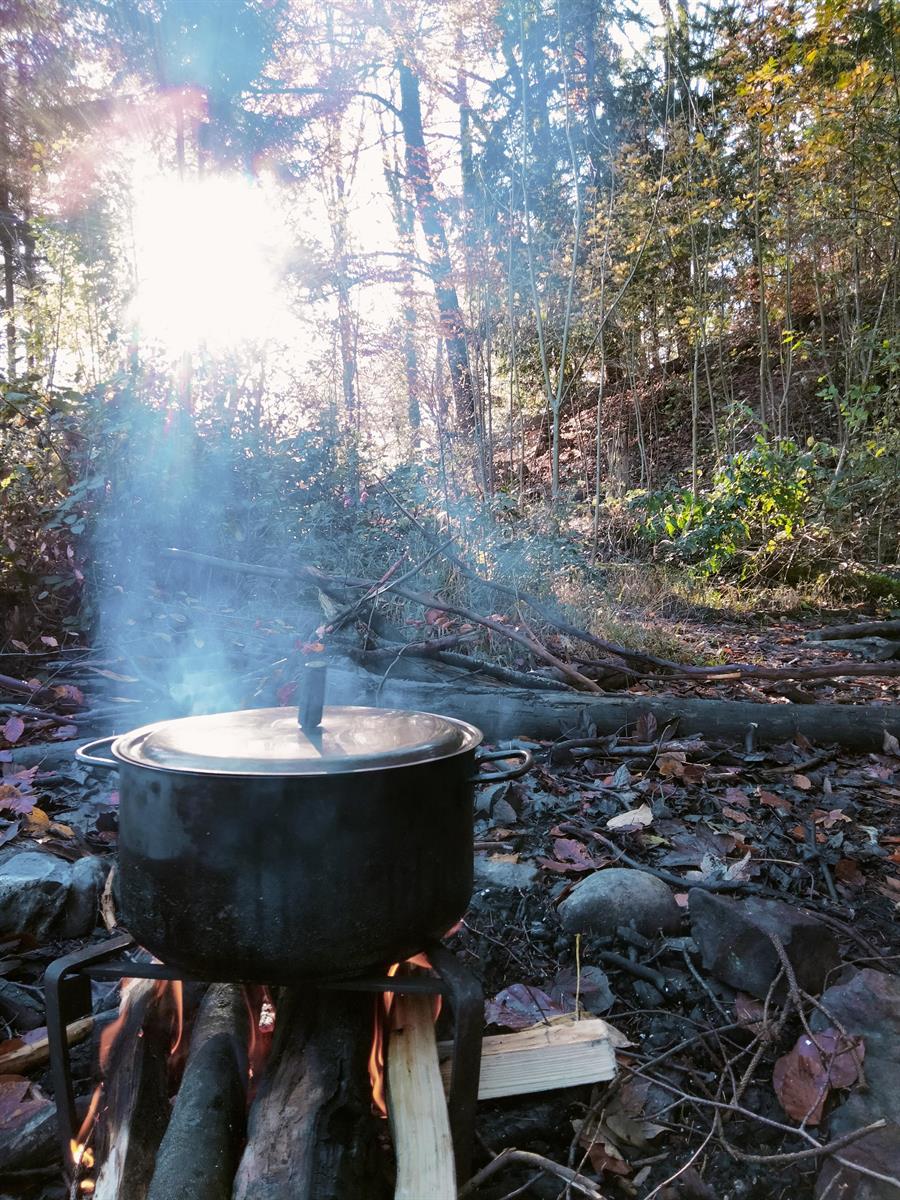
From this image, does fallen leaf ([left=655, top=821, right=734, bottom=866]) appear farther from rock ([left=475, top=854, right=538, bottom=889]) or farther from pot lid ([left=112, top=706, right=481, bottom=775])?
pot lid ([left=112, top=706, right=481, bottom=775])

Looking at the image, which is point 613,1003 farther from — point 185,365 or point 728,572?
point 728,572

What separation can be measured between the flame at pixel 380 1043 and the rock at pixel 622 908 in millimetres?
554

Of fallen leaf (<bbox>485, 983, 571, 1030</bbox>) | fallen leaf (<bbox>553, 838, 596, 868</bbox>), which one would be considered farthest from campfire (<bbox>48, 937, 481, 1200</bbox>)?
fallen leaf (<bbox>553, 838, 596, 868</bbox>)

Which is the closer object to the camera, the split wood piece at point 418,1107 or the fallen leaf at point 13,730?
the split wood piece at point 418,1107

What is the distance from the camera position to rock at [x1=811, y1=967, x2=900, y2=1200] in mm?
1188

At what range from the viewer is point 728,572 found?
834cm

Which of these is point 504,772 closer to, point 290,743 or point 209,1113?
point 290,743

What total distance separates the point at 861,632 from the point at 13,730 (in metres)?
5.92

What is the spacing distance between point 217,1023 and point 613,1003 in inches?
34.4

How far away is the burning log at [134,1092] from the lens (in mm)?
1155

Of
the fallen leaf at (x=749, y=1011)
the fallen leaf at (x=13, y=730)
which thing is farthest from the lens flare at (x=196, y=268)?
the fallen leaf at (x=749, y=1011)

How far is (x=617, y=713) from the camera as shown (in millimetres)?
3488

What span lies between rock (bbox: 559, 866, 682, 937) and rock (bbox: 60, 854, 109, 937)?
1246 millimetres

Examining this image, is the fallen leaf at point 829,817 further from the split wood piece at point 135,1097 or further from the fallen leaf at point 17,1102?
the fallen leaf at point 17,1102
